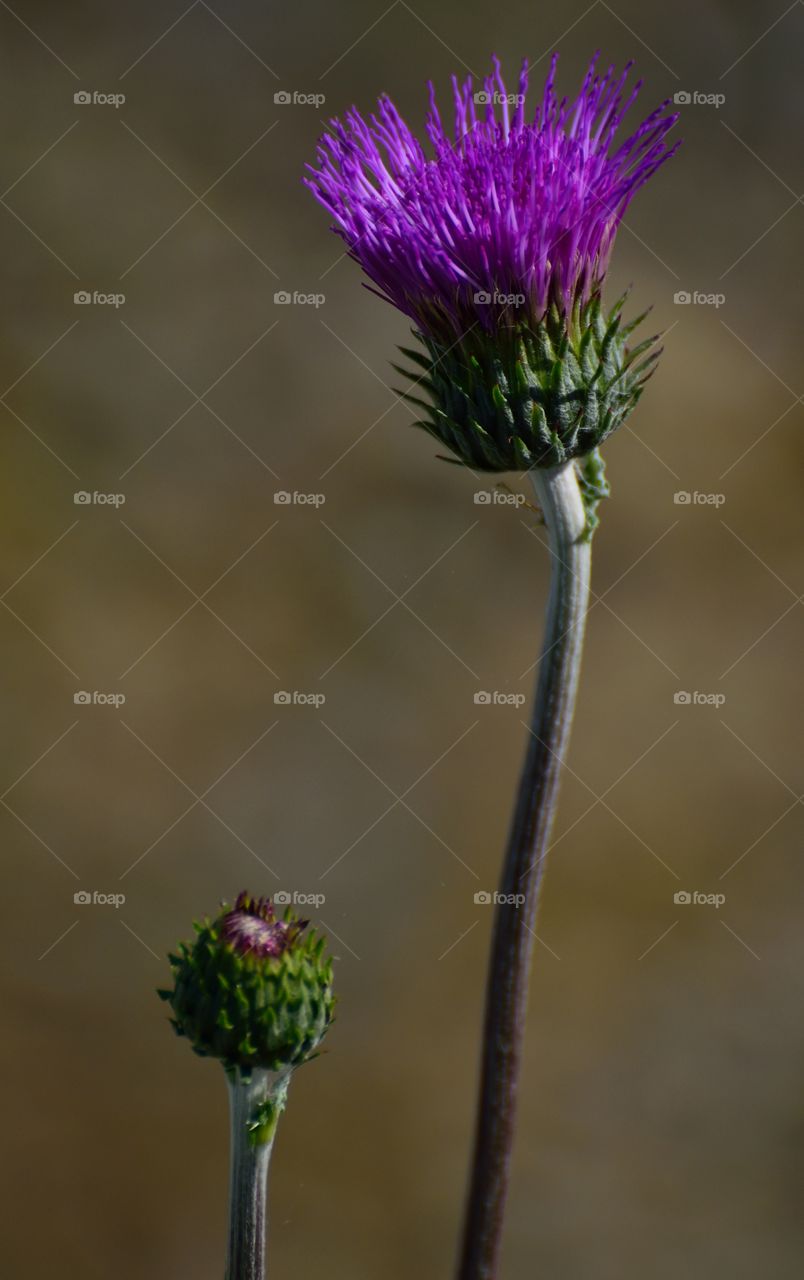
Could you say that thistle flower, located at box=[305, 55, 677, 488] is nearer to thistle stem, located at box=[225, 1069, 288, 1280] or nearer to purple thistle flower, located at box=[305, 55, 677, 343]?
purple thistle flower, located at box=[305, 55, 677, 343]

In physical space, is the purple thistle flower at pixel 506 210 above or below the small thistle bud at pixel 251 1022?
above

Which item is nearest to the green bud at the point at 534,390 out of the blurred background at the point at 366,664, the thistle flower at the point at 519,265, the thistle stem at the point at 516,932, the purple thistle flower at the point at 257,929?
the thistle flower at the point at 519,265

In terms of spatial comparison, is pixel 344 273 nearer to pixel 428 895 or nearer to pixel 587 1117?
pixel 428 895

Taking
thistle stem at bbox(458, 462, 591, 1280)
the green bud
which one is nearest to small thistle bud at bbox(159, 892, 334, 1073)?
thistle stem at bbox(458, 462, 591, 1280)

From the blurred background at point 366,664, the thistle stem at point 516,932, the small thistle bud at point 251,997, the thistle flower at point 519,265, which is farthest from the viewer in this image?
the blurred background at point 366,664

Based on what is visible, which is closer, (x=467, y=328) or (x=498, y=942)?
(x=498, y=942)

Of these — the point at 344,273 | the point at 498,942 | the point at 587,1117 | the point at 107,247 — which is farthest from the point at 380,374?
the point at 498,942

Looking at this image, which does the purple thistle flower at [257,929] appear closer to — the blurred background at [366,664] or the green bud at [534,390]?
the green bud at [534,390]
